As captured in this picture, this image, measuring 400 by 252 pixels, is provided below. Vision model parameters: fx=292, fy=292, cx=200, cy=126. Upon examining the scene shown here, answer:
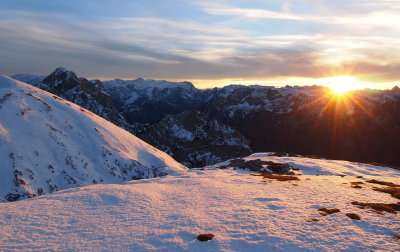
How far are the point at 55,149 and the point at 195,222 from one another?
46.4 m

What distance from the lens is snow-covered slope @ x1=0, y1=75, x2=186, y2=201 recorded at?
50500 mm

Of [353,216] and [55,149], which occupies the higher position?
[353,216]

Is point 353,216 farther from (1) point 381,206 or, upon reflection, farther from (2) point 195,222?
(2) point 195,222

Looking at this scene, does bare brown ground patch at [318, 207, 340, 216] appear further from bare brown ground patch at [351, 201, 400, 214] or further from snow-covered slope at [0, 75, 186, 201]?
snow-covered slope at [0, 75, 186, 201]

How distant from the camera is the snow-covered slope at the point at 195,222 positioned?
19328 millimetres

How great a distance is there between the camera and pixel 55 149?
59312 mm

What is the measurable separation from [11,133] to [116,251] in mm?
49837

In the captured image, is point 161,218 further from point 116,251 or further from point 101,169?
point 101,169

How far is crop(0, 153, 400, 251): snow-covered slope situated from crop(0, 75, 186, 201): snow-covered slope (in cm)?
2484

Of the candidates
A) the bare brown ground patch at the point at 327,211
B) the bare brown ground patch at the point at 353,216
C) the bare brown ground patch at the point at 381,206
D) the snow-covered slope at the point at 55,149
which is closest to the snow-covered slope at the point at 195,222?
the bare brown ground patch at the point at 353,216

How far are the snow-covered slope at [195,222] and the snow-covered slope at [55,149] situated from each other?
24.8m

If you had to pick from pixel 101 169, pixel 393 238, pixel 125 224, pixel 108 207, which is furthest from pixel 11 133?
pixel 393 238

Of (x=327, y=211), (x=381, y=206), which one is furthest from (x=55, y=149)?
(x=381, y=206)

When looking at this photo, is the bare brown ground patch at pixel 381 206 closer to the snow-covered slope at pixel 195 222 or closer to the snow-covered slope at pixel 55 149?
the snow-covered slope at pixel 195 222
